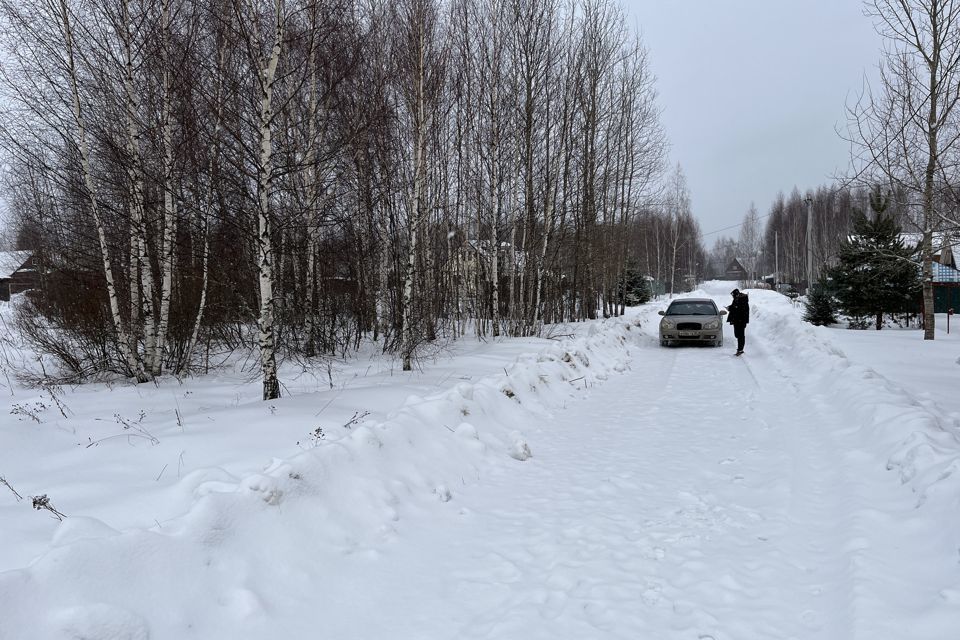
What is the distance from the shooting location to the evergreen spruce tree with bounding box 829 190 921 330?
62.0ft

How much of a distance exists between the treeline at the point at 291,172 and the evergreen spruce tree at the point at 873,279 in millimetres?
9843

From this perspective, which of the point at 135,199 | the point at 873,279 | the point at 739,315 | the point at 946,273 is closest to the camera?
the point at 135,199

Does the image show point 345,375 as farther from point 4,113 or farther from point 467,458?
point 4,113


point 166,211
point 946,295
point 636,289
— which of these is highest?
point 166,211

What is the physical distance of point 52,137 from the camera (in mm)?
10148

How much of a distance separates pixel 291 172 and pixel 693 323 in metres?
12.6

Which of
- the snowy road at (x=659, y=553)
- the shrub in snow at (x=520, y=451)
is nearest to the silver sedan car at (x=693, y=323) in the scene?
the snowy road at (x=659, y=553)

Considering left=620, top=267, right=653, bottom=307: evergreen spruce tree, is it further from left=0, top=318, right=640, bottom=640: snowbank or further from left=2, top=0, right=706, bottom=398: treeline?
left=0, top=318, right=640, bottom=640: snowbank

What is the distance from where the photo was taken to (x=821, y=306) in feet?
71.0

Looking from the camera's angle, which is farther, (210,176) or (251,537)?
(210,176)

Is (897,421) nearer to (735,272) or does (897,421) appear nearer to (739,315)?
(739,315)

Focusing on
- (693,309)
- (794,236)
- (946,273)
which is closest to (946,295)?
(946,273)

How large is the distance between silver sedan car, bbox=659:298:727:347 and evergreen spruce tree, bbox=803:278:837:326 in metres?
9.05

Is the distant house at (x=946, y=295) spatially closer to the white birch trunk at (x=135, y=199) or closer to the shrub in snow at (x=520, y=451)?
the shrub in snow at (x=520, y=451)
